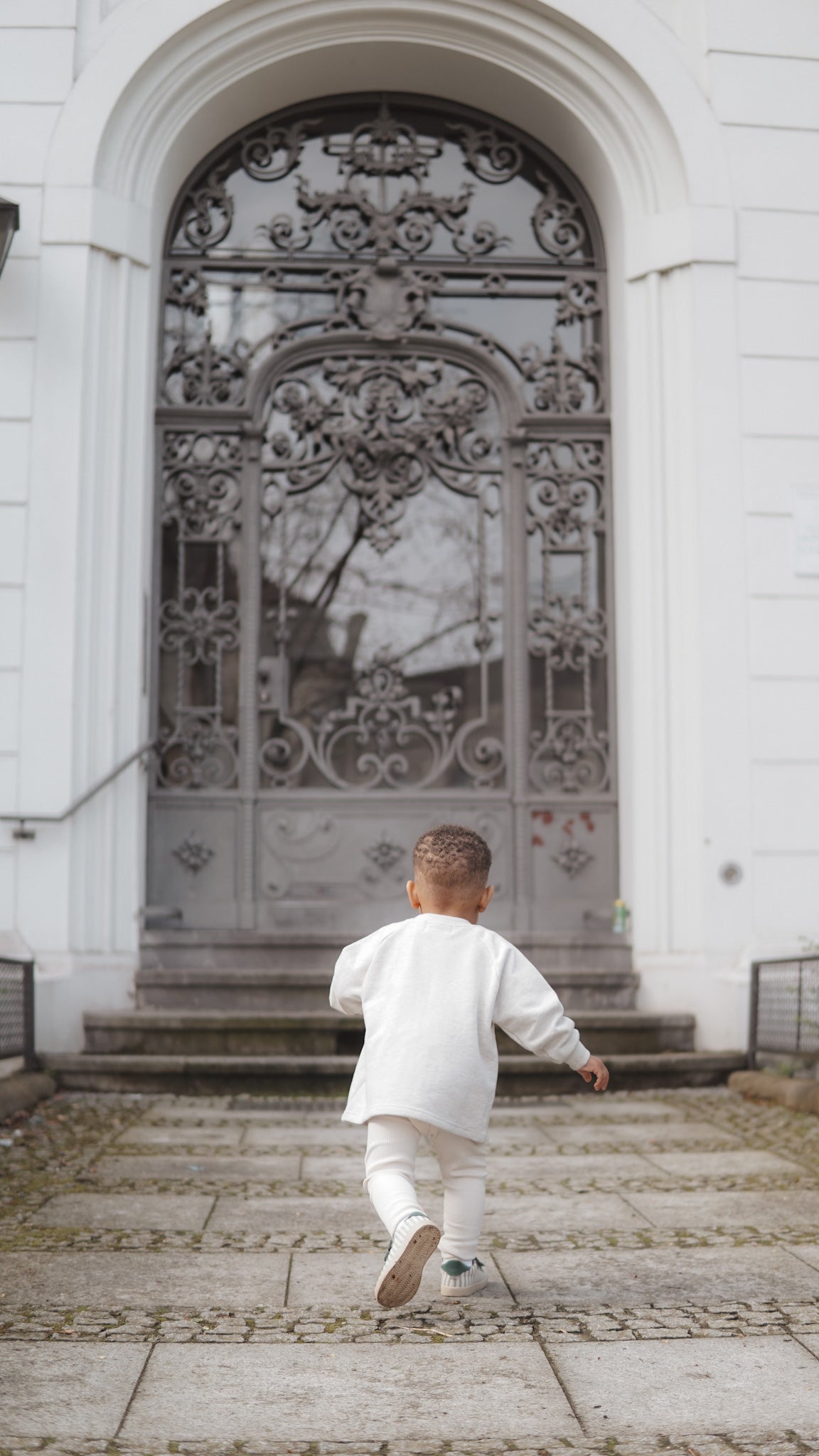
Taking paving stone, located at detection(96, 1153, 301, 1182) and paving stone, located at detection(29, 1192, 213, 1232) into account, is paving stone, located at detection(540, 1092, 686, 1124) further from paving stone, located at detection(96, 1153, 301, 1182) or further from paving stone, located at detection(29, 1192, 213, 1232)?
paving stone, located at detection(29, 1192, 213, 1232)

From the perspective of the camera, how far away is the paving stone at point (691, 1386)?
2.33 m

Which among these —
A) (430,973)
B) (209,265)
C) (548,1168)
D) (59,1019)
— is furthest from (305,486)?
(430,973)

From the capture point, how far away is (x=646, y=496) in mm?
7672

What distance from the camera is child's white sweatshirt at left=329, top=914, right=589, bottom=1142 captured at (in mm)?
3082

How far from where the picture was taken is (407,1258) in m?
2.74

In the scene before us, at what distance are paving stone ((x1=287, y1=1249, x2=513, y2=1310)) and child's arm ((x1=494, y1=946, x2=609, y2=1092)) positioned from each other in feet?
1.83

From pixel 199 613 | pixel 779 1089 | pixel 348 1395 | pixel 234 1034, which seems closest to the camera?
pixel 348 1395

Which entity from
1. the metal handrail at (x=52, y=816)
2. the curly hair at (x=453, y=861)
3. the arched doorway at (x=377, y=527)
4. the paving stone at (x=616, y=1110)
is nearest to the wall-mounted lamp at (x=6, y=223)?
the arched doorway at (x=377, y=527)

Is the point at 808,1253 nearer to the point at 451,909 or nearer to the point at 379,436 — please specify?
the point at 451,909

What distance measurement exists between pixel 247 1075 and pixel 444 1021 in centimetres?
342

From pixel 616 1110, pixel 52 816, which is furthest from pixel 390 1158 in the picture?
pixel 52 816

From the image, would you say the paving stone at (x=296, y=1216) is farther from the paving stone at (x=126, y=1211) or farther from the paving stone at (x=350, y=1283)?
the paving stone at (x=350, y=1283)

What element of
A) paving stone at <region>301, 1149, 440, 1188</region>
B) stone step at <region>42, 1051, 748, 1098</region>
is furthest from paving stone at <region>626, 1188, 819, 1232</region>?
stone step at <region>42, 1051, 748, 1098</region>

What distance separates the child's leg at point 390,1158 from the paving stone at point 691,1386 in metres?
0.48
